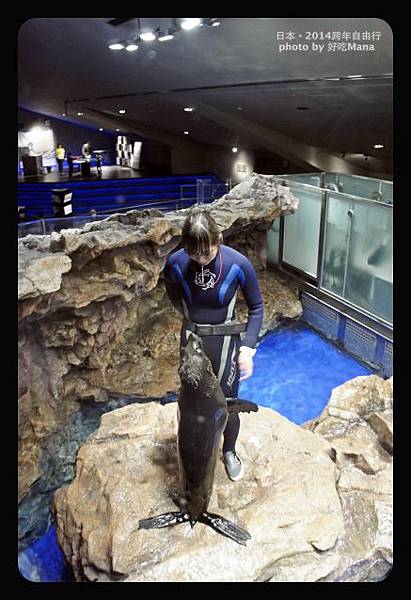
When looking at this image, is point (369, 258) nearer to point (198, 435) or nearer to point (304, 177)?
point (304, 177)

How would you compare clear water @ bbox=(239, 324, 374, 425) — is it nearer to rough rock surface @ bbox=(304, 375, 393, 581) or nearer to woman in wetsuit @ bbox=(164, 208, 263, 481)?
rough rock surface @ bbox=(304, 375, 393, 581)

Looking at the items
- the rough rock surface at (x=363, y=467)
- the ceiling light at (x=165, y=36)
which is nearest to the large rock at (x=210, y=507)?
the rough rock surface at (x=363, y=467)

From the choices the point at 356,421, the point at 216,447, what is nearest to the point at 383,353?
the point at 356,421

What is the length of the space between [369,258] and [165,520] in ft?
7.20

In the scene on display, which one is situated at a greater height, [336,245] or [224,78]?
[224,78]

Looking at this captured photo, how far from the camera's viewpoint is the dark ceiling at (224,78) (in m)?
1.72

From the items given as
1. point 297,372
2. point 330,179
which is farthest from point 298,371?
point 330,179

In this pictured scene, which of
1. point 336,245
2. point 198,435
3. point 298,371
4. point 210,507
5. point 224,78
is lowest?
point 210,507

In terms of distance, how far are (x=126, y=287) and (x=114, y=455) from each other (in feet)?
4.27

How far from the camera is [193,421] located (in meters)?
1.86

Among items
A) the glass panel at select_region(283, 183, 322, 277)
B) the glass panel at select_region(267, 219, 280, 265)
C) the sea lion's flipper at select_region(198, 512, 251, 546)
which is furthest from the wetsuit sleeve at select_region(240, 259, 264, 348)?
the glass panel at select_region(283, 183, 322, 277)

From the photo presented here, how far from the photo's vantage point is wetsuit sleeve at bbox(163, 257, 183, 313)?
191 cm

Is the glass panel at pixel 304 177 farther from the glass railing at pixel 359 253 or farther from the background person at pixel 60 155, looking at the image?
the background person at pixel 60 155

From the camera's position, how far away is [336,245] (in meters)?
3.12
